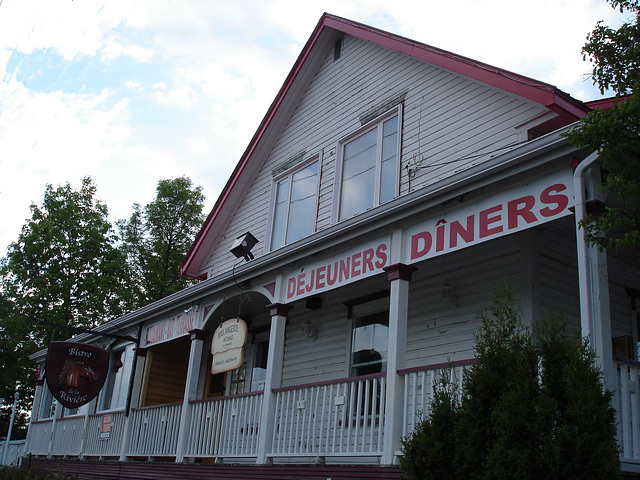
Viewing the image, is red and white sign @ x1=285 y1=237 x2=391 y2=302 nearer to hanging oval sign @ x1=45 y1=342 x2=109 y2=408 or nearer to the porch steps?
the porch steps

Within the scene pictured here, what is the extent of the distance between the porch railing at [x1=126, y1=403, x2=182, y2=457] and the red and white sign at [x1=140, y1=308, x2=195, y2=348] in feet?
4.72

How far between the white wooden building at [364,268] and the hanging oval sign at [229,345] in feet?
1.67

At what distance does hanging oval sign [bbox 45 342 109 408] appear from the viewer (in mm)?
13883

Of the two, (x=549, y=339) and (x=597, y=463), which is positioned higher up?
(x=549, y=339)

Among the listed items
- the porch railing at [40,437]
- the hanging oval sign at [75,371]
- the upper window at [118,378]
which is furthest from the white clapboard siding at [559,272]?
the porch railing at [40,437]

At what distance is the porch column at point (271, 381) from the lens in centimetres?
979

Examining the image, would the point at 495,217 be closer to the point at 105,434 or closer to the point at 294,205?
the point at 294,205

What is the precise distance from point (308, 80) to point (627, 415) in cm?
1116

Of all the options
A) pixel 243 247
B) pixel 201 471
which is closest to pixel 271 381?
pixel 201 471

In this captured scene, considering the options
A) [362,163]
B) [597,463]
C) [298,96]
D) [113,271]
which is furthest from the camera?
[113,271]

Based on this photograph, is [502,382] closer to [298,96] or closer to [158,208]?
[298,96]

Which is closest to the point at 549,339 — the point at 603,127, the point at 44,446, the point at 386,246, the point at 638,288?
the point at 603,127

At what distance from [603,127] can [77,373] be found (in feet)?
39.6

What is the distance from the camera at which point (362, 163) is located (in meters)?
13.2
